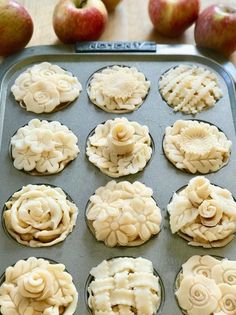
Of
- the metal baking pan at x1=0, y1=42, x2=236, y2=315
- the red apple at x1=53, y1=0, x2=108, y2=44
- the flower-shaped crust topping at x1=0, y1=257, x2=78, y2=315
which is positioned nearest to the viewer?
the flower-shaped crust topping at x1=0, y1=257, x2=78, y2=315

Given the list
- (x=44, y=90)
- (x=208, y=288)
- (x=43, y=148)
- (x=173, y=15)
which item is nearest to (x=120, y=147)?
(x=43, y=148)

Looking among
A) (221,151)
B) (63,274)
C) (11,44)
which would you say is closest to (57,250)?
(63,274)

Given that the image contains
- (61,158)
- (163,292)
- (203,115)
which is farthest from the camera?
(203,115)

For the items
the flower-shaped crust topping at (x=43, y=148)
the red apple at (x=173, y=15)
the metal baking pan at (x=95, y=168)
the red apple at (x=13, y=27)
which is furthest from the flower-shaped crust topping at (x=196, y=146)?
the red apple at (x=13, y=27)

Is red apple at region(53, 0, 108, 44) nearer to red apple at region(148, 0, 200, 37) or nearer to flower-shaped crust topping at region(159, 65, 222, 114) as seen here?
red apple at region(148, 0, 200, 37)

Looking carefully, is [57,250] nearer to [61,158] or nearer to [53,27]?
[61,158]

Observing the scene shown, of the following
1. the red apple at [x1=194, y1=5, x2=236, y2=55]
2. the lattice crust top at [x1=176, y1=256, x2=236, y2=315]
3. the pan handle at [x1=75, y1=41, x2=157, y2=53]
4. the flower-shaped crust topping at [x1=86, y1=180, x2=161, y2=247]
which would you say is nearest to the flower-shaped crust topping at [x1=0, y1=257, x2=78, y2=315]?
the flower-shaped crust topping at [x1=86, y1=180, x2=161, y2=247]

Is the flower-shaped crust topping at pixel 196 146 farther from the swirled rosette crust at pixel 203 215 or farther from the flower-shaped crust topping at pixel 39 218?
the flower-shaped crust topping at pixel 39 218
